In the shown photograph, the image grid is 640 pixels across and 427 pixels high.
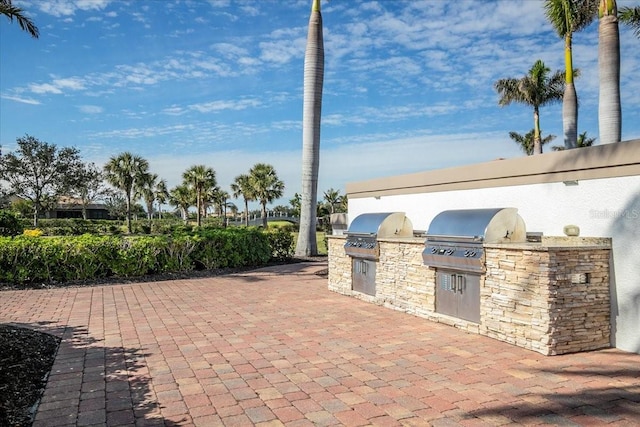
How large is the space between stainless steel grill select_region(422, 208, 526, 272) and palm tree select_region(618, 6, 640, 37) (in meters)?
13.5

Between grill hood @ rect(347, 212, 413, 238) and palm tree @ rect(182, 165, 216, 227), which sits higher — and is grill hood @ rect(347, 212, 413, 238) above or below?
below

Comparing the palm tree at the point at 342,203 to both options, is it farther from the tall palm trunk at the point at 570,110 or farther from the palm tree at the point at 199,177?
A: the tall palm trunk at the point at 570,110

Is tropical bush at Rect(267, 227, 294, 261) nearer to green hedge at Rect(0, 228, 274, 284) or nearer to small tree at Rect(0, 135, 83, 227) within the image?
green hedge at Rect(0, 228, 274, 284)

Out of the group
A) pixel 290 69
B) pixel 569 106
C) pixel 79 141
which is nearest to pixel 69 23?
pixel 290 69

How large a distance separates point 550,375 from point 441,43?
11231mm

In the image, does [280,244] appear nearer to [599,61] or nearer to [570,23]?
[599,61]

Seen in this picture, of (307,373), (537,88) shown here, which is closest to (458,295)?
(307,373)

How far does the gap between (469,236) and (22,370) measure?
5.81 meters

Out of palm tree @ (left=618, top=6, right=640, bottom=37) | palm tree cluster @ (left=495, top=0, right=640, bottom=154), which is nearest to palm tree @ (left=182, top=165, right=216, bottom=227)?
palm tree cluster @ (left=495, top=0, right=640, bottom=154)

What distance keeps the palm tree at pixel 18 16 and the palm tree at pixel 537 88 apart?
34296mm

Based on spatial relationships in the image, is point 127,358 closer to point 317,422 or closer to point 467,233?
point 317,422

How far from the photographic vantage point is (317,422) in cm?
376

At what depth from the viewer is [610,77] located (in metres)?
13.8

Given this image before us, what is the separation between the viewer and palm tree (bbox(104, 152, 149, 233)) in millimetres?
41094
